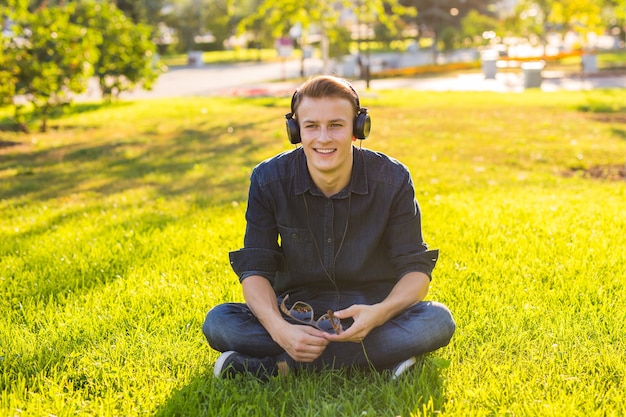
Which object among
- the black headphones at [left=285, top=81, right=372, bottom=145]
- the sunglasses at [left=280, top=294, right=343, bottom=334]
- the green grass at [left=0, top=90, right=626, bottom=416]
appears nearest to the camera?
the green grass at [left=0, top=90, right=626, bottom=416]

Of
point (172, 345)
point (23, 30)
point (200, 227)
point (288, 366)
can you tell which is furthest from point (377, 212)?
point (23, 30)

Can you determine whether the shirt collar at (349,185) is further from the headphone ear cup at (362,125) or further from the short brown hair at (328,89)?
the short brown hair at (328,89)

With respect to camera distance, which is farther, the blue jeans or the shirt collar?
the shirt collar

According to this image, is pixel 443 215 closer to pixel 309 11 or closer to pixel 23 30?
pixel 23 30

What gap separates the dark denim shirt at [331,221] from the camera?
12.1 ft

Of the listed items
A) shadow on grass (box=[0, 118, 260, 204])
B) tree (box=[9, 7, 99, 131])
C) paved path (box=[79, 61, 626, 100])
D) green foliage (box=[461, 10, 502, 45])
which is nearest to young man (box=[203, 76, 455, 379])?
shadow on grass (box=[0, 118, 260, 204])

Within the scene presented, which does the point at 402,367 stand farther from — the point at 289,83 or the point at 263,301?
the point at 289,83

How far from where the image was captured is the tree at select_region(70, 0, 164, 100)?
1653 centimetres

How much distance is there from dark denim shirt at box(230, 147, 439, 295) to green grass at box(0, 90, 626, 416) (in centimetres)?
54

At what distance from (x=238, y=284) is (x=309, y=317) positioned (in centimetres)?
135

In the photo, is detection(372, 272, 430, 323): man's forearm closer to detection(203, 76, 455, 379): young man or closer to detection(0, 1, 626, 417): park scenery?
detection(203, 76, 455, 379): young man

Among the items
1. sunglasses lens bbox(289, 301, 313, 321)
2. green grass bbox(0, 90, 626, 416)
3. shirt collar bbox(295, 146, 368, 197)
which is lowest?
green grass bbox(0, 90, 626, 416)

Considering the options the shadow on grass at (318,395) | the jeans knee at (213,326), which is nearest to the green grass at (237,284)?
the shadow on grass at (318,395)

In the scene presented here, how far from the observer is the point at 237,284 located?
16.3ft
